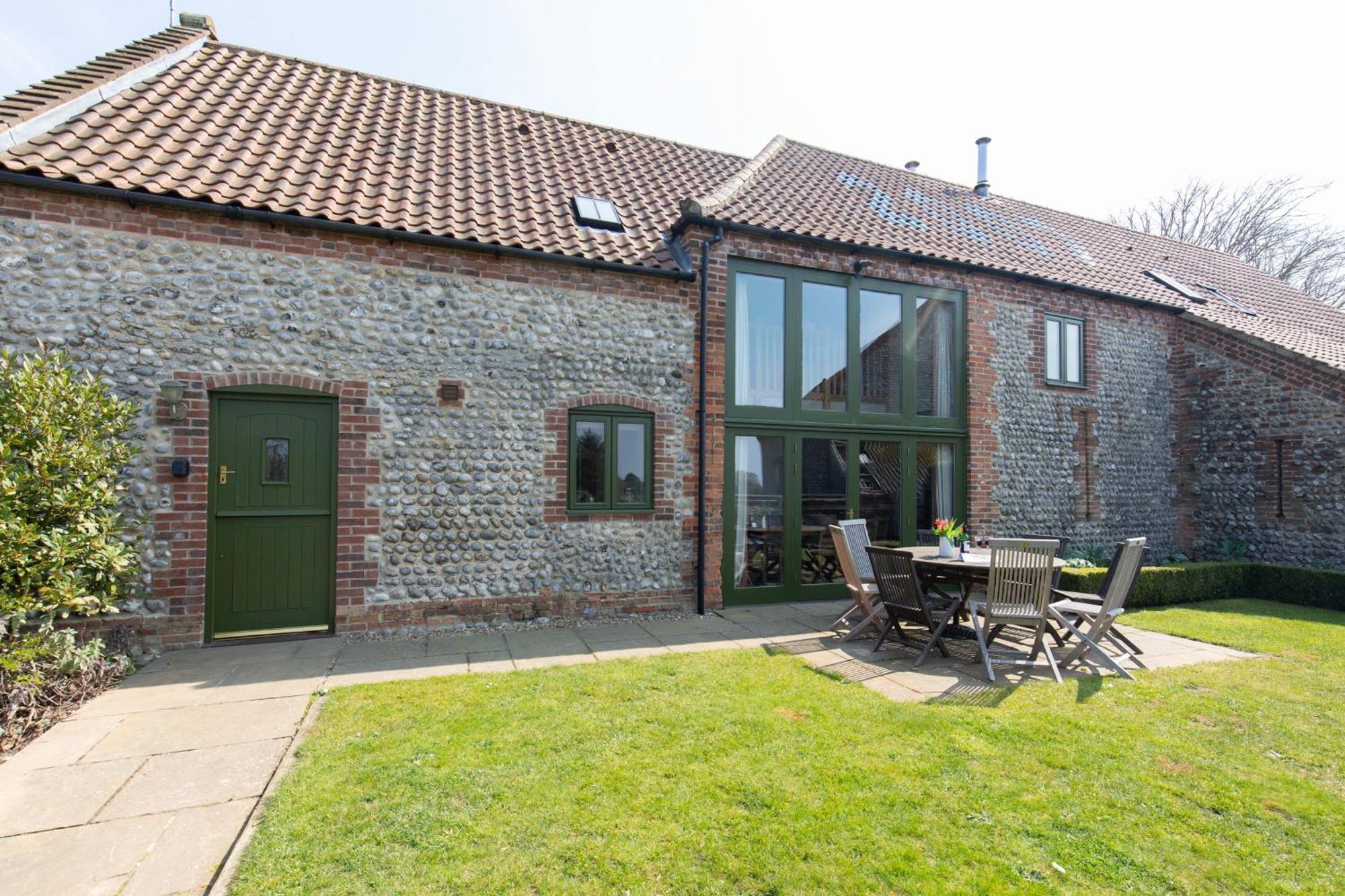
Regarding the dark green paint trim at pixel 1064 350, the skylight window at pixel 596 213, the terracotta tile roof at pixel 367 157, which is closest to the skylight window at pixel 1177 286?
the dark green paint trim at pixel 1064 350

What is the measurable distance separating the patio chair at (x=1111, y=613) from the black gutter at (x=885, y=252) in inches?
187

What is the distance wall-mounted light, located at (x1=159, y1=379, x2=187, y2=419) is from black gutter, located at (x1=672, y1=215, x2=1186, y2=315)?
5535mm

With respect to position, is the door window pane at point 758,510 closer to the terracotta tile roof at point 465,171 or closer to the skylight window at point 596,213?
the terracotta tile roof at point 465,171

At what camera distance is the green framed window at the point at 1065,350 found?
32.8ft

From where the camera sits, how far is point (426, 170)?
24.5ft

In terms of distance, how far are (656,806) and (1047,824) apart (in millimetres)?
1859

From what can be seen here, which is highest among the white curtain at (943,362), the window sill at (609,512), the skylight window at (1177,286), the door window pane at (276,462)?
the skylight window at (1177,286)

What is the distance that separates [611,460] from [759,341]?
2.58 m

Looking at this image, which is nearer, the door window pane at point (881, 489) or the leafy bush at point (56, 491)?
the leafy bush at point (56, 491)

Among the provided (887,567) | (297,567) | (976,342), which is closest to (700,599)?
(887,567)

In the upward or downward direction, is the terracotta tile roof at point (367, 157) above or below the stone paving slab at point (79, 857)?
above

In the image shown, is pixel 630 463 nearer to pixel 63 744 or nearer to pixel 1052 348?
pixel 63 744

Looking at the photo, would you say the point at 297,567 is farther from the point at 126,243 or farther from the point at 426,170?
the point at 426,170

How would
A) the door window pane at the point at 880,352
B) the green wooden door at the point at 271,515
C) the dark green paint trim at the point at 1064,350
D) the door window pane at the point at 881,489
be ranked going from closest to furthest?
1. the green wooden door at the point at 271,515
2. the door window pane at the point at 881,489
3. the door window pane at the point at 880,352
4. the dark green paint trim at the point at 1064,350
